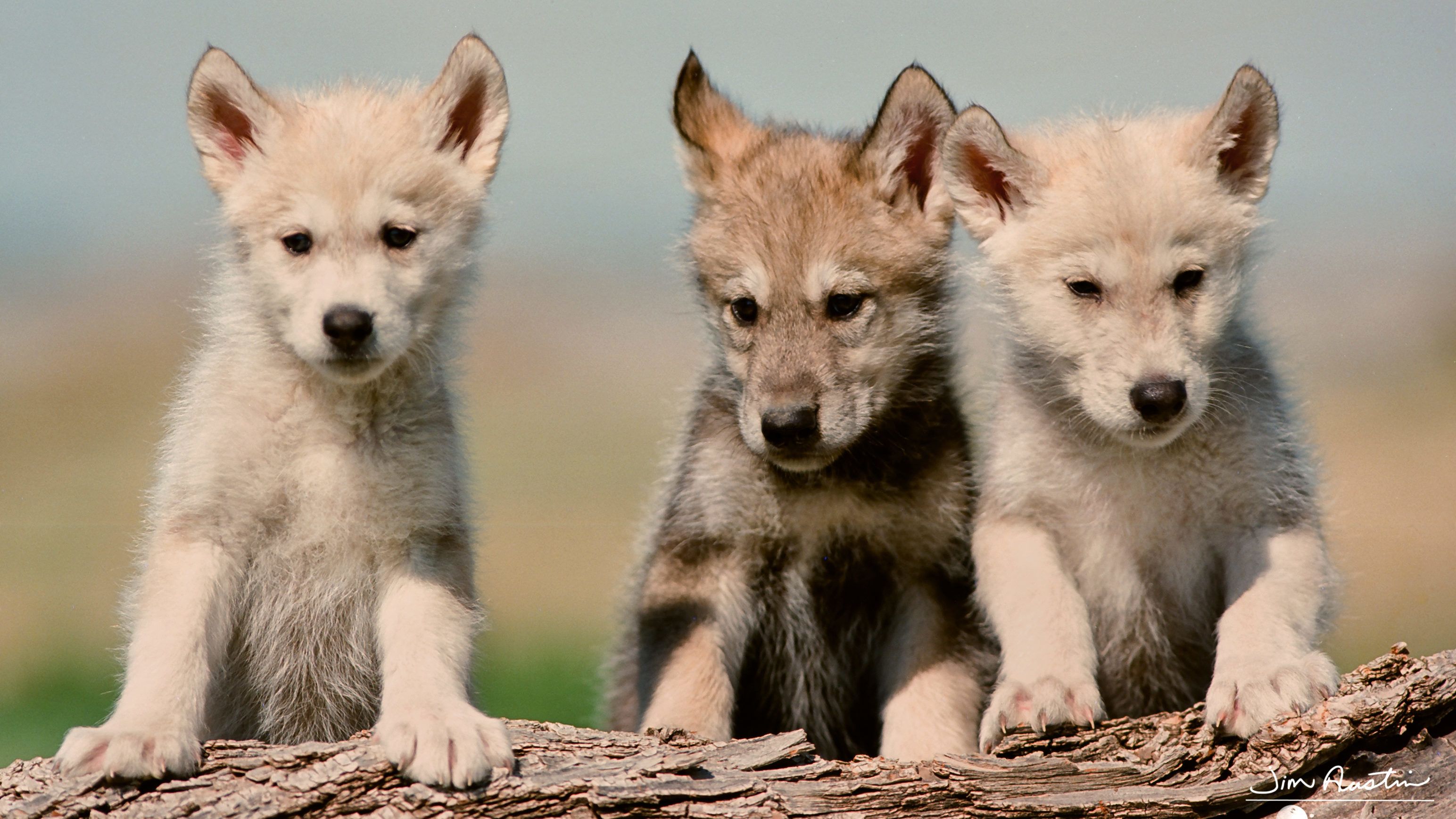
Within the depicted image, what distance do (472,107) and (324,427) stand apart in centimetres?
108

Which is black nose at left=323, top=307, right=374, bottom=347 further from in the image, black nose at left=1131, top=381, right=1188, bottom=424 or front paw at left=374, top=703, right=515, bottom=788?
black nose at left=1131, top=381, right=1188, bottom=424

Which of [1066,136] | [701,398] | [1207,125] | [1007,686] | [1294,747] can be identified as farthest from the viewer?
[701,398]

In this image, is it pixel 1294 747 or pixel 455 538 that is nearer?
pixel 1294 747

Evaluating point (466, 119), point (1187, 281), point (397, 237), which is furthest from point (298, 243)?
point (1187, 281)

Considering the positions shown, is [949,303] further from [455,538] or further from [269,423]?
[269,423]

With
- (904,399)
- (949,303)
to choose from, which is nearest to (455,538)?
(904,399)

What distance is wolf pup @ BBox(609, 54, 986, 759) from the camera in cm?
402

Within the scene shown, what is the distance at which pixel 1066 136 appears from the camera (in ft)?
13.5

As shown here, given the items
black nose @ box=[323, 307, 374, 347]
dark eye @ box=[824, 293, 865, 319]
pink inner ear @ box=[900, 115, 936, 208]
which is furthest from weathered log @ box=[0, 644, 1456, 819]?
pink inner ear @ box=[900, 115, 936, 208]

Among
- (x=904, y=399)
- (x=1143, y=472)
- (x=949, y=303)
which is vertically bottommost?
(x=1143, y=472)

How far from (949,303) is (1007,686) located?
4.43 feet

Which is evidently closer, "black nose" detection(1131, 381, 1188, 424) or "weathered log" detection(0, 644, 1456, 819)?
"weathered log" detection(0, 644, 1456, 819)
